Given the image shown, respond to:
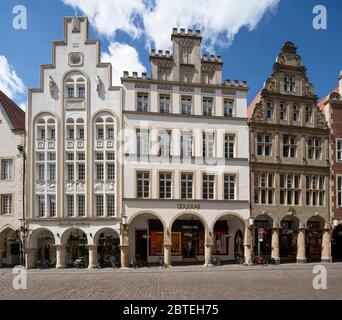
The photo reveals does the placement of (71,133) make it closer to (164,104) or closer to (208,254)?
(164,104)

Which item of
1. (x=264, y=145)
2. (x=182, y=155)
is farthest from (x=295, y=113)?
(x=182, y=155)

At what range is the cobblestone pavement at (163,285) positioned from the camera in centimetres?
1706

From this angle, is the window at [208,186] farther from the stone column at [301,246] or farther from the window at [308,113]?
the window at [308,113]

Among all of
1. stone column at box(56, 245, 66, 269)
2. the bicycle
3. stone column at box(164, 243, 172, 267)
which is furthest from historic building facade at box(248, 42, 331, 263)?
stone column at box(56, 245, 66, 269)

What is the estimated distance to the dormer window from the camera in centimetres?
3236

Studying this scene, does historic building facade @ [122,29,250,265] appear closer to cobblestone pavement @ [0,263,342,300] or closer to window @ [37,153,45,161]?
cobblestone pavement @ [0,263,342,300]

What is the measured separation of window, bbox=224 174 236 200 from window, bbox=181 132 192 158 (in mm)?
4049

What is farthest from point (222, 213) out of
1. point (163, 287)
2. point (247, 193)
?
point (163, 287)

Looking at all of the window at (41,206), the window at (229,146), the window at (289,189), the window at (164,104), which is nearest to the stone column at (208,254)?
the window at (229,146)

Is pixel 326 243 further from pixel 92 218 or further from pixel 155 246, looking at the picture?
pixel 92 218

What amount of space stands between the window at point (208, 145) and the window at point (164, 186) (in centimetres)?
393

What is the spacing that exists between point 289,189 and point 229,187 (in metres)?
6.11
